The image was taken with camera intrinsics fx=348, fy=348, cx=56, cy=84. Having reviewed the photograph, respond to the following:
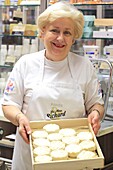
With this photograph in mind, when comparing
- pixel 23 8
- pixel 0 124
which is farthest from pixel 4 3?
pixel 0 124

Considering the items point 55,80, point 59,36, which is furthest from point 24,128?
point 59,36

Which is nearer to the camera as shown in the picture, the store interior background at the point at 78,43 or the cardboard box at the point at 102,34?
the store interior background at the point at 78,43

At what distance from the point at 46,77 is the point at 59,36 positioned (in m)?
0.23

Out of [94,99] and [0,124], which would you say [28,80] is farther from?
[0,124]

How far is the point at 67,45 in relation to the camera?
1637 mm

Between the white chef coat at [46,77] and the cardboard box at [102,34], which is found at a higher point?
the cardboard box at [102,34]

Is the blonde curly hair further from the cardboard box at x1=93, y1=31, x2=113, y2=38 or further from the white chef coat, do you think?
the cardboard box at x1=93, y1=31, x2=113, y2=38

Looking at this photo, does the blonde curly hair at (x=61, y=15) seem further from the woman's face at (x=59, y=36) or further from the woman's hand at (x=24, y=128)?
the woman's hand at (x=24, y=128)

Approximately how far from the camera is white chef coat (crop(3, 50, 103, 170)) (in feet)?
5.50

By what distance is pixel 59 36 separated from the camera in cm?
160

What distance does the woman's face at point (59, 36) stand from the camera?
1606 millimetres

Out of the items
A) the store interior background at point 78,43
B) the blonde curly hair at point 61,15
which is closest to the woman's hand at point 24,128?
the blonde curly hair at point 61,15

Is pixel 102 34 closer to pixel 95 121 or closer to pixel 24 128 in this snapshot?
pixel 95 121

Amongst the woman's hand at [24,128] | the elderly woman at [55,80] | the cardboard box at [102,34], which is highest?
the cardboard box at [102,34]
